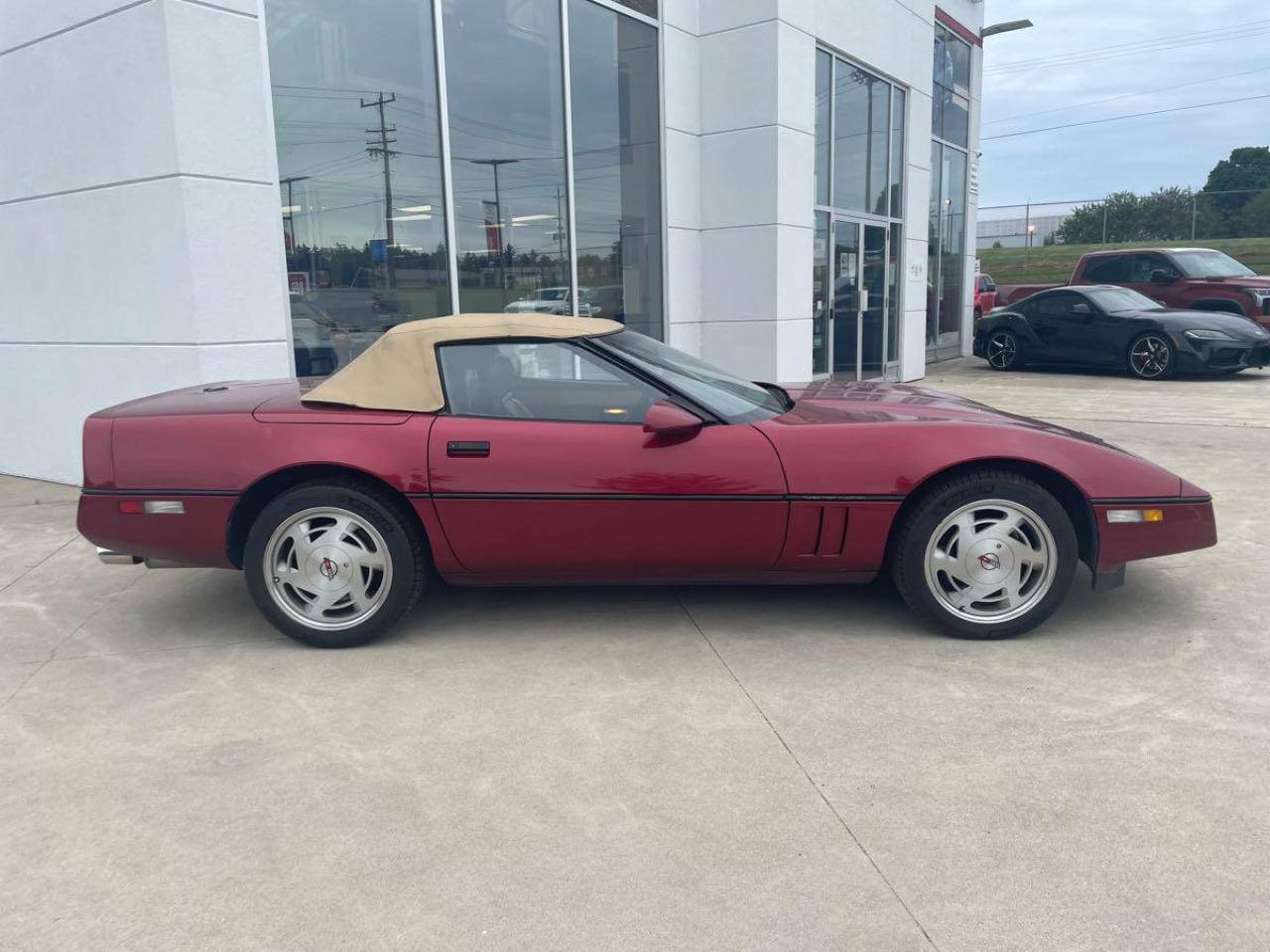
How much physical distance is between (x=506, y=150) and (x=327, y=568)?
5.41 m

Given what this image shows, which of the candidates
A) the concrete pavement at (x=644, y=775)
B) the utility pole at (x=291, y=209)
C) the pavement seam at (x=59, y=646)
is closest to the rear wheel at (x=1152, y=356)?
the concrete pavement at (x=644, y=775)

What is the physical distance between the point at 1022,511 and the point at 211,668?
310 centimetres

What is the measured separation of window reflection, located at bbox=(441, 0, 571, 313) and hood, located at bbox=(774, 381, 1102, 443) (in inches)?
164

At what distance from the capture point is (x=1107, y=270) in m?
16.2

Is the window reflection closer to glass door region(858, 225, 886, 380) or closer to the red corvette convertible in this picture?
the red corvette convertible

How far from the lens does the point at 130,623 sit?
4.16 m

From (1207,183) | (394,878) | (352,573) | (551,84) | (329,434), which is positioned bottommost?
(394,878)

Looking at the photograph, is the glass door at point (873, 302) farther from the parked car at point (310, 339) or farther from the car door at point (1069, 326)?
the parked car at point (310, 339)

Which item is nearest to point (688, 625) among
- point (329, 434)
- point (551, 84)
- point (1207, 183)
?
point (329, 434)

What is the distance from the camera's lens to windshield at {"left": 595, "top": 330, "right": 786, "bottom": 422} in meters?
3.84

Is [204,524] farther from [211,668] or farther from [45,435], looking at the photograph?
[45,435]

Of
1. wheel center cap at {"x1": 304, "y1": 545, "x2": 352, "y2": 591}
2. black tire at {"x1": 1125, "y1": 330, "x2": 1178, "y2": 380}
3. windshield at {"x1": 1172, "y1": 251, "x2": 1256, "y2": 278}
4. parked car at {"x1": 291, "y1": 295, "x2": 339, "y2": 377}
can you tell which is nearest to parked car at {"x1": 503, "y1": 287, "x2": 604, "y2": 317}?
parked car at {"x1": 291, "y1": 295, "x2": 339, "y2": 377}

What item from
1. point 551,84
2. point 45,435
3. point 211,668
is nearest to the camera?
point 211,668

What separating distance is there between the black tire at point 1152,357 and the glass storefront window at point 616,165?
24.4ft
